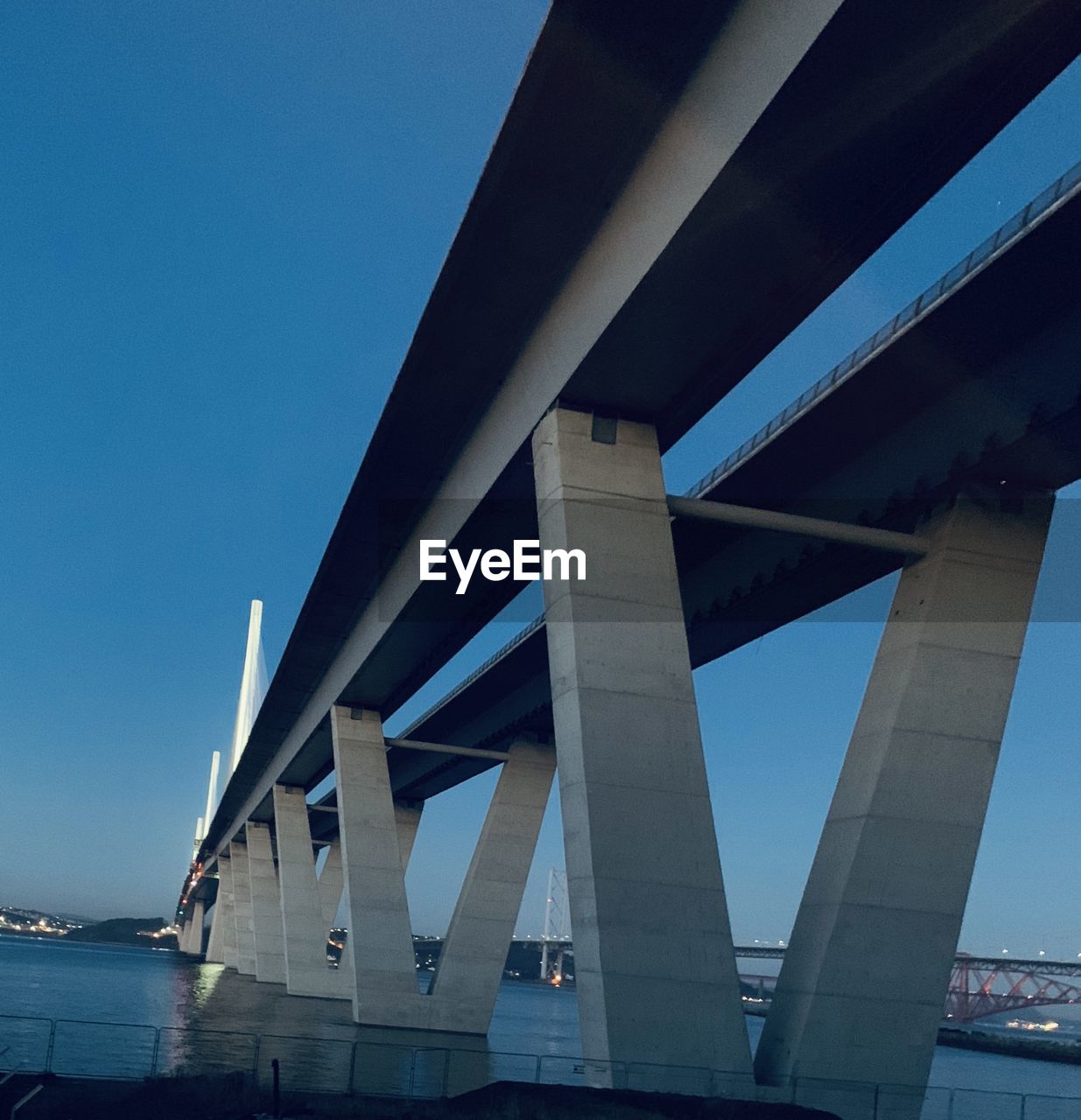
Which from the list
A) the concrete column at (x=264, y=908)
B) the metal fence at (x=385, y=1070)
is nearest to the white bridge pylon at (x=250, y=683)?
the concrete column at (x=264, y=908)

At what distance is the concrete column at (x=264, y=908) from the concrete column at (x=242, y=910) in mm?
4771

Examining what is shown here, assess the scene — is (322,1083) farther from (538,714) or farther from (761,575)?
(538,714)

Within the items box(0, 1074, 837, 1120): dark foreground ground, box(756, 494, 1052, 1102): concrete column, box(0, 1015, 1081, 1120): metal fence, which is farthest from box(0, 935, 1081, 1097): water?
box(756, 494, 1052, 1102): concrete column

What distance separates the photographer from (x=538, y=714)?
44.4 meters

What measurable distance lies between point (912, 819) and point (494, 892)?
28.7m

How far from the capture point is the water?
80.8ft

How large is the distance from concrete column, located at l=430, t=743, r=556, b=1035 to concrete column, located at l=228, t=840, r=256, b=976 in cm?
4431

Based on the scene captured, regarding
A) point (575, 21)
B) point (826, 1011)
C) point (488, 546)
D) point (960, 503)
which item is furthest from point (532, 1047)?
point (575, 21)

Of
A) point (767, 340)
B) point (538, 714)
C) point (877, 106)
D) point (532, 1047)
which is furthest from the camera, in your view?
point (538, 714)

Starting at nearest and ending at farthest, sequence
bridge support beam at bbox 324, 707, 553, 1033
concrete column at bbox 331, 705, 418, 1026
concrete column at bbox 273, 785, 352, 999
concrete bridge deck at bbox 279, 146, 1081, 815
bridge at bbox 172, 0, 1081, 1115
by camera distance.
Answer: bridge at bbox 172, 0, 1081, 1115, concrete bridge deck at bbox 279, 146, 1081, 815, concrete column at bbox 331, 705, 418, 1026, bridge support beam at bbox 324, 707, 553, 1033, concrete column at bbox 273, 785, 352, 999

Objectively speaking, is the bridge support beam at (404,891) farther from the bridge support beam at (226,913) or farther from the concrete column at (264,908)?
the bridge support beam at (226,913)


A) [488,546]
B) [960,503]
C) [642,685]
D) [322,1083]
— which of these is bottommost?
[322,1083]

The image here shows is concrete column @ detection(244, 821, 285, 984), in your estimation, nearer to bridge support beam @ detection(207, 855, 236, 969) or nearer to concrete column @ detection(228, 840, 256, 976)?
concrete column @ detection(228, 840, 256, 976)

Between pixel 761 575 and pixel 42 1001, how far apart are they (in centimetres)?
3217
